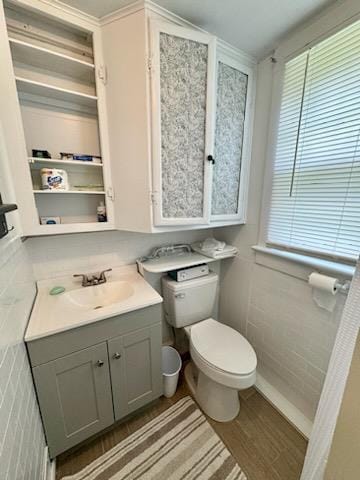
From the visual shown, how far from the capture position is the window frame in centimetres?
97

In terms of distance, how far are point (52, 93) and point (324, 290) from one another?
1.81m

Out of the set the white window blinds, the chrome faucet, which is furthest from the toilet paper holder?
the chrome faucet

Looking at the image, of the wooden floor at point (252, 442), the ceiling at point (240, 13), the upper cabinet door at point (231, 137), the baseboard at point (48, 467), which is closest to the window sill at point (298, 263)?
the upper cabinet door at point (231, 137)

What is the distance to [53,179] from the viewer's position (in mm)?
1062

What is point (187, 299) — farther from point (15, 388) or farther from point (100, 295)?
point (15, 388)

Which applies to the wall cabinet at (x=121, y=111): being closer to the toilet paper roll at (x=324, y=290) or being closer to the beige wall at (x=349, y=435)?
the toilet paper roll at (x=324, y=290)

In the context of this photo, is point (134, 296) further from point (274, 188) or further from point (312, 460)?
point (274, 188)

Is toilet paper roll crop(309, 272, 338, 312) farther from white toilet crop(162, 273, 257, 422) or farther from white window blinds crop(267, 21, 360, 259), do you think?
white toilet crop(162, 273, 257, 422)

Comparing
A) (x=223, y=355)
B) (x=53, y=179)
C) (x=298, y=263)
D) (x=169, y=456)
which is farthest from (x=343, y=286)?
(x=53, y=179)

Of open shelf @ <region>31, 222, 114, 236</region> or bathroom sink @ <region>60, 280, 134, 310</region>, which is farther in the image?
bathroom sink @ <region>60, 280, 134, 310</region>

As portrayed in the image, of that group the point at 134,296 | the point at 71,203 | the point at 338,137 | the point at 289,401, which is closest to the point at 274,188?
the point at 338,137

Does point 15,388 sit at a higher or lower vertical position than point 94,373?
higher

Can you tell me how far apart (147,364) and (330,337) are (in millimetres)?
1079

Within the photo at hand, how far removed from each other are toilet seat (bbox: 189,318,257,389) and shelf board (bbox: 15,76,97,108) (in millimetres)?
1627
